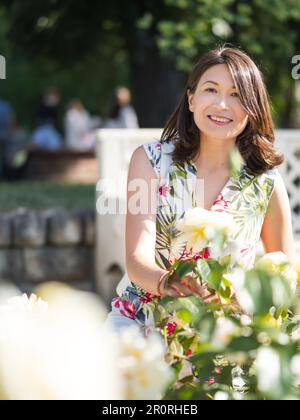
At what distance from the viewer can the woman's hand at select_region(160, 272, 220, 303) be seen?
5.19ft

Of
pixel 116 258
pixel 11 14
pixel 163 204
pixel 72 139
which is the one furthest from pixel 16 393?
pixel 72 139

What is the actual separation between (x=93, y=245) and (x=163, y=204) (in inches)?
167

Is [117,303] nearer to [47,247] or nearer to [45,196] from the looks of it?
[47,247]

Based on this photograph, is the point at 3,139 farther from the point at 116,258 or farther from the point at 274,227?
the point at 274,227

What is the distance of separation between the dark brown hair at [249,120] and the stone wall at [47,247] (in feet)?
13.1

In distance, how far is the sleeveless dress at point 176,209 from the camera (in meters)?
2.22

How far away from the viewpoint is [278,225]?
2291mm

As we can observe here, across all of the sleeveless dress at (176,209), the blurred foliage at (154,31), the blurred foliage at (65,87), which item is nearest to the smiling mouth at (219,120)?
the sleeveless dress at (176,209)

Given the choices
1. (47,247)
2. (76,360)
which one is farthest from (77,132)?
(76,360)

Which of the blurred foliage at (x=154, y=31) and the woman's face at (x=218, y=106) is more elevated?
the blurred foliage at (x=154, y=31)

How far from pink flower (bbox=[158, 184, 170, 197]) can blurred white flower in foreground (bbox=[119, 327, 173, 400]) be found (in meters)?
1.14

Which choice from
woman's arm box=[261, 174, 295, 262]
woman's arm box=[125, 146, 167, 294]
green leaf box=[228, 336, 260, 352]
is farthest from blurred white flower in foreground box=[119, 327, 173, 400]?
woman's arm box=[261, 174, 295, 262]

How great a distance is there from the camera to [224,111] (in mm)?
2164

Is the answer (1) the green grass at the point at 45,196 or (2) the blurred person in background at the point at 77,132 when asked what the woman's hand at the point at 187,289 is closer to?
(1) the green grass at the point at 45,196
